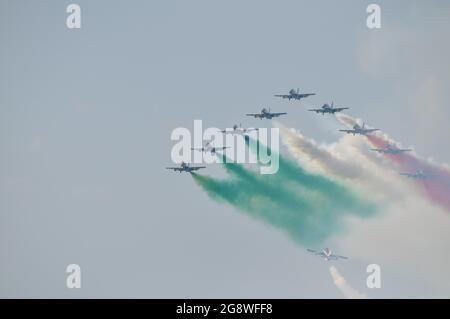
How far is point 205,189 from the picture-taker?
157375 mm

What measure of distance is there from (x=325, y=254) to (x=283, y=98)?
15.4 m
